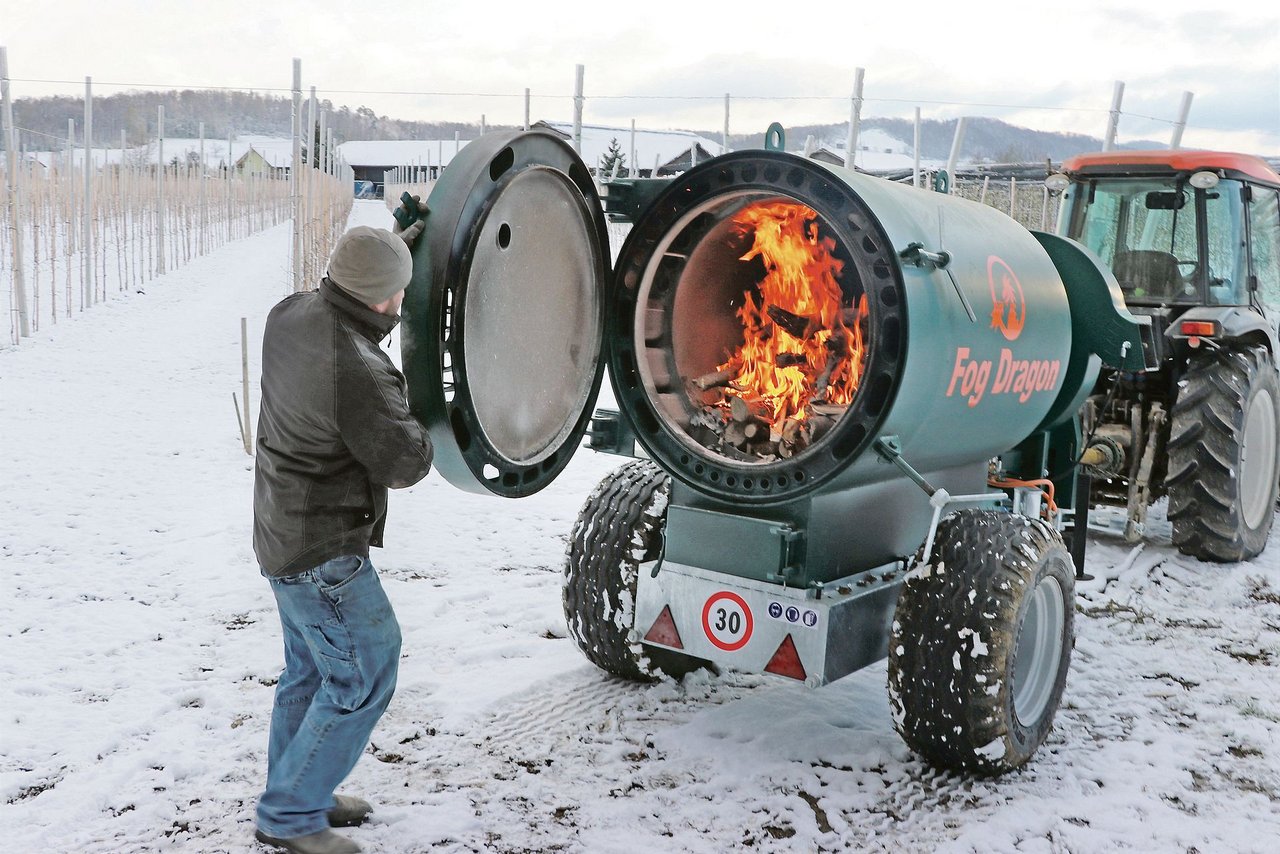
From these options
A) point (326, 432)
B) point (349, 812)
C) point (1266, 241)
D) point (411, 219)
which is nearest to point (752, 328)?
point (411, 219)

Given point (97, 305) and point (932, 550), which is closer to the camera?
point (932, 550)

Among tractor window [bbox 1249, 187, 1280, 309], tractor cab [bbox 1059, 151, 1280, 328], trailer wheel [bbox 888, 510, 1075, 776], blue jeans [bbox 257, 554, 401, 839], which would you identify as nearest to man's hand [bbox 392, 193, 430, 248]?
blue jeans [bbox 257, 554, 401, 839]

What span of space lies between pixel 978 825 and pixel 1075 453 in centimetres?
220

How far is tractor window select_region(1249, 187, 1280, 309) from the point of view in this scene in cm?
628

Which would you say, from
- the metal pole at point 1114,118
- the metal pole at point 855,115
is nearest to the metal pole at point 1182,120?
the metal pole at point 1114,118

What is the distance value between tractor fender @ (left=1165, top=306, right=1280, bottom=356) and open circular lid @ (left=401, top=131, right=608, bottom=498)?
394 centimetres

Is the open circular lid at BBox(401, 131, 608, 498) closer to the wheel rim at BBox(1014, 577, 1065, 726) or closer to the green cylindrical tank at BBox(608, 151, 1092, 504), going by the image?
the green cylindrical tank at BBox(608, 151, 1092, 504)

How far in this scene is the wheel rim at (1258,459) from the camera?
6.02 meters

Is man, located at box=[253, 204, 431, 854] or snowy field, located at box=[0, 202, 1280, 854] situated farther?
snowy field, located at box=[0, 202, 1280, 854]

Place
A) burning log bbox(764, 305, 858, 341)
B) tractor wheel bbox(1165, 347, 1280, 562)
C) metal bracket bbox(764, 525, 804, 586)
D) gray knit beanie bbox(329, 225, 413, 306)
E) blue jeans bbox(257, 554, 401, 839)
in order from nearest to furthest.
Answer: gray knit beanie bbox(329, 225, 413, 306)
blue jeans bbox(257, 554, 401, 839)
metal bracket bbox(764, 525, 804, 586)
burning log bbox(764, 305, 858, 341)
tractor wheel bbox(1165, 347, 1280, 562)

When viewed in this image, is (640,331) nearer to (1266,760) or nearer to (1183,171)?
(1266,760)

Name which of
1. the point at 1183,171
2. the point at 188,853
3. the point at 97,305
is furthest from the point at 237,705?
the point at 97,305

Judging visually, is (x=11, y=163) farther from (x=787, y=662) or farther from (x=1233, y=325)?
(x=1233, y=325)

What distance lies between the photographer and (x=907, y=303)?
285cm
